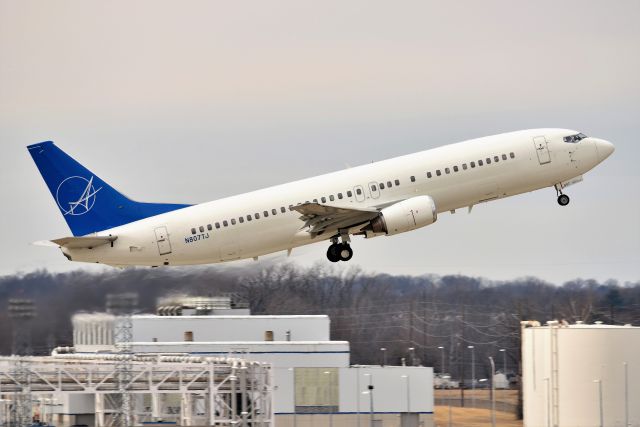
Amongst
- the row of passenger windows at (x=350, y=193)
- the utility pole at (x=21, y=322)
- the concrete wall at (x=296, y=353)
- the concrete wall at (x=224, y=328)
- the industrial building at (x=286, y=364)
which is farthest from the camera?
the concrete wall at (x=224, y=328)

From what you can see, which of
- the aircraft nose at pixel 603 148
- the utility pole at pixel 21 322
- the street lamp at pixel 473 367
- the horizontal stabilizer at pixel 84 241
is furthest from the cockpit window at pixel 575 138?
the street lamp at pixel 473 367

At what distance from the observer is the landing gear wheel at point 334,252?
82.9 m

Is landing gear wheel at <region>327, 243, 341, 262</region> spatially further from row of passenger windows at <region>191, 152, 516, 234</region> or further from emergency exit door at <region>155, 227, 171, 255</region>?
emergency exit door at <region>155, 227, 171, 255</region>

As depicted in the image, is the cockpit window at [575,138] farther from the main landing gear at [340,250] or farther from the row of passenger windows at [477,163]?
the main landing gear at [340,250]

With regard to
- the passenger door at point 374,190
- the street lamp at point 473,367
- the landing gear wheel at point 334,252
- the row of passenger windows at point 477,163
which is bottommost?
the street lamp at point 473,367

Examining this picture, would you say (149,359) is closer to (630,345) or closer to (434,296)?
(630,345)

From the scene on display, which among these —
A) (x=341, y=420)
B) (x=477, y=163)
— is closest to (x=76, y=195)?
(x=477, y=163)

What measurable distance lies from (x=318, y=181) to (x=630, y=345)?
18285 millimetres

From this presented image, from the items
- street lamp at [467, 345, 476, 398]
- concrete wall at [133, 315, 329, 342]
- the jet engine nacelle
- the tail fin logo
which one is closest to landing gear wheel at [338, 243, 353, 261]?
the jet engine nacelle

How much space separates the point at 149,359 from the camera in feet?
273

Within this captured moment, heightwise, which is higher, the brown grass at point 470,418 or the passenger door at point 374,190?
the passenger door at point 374,190

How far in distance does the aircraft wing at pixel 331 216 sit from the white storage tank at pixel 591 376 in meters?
11.8

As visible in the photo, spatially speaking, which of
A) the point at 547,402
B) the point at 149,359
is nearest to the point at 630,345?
the point at 547,402

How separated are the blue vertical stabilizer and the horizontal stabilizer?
233 centimetres
